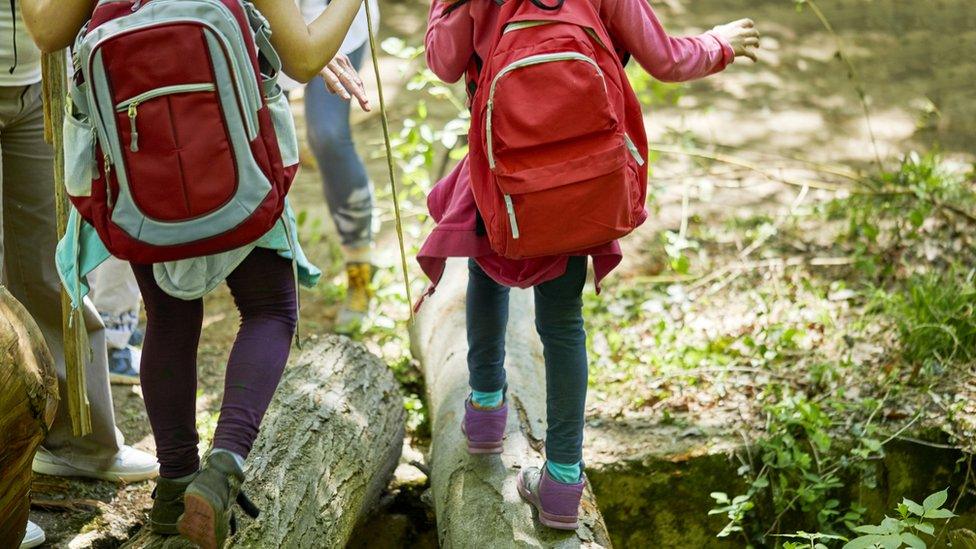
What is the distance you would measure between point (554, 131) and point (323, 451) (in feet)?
4.01

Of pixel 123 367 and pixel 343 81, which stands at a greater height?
pixel 343 81

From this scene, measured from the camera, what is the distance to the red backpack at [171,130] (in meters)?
2.15

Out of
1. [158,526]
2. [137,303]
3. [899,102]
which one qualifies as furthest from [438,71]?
[899,102]

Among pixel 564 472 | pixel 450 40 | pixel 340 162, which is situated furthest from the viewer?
pixel 340 162

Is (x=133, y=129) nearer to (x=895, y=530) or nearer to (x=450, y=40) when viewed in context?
(x=450, y=40)

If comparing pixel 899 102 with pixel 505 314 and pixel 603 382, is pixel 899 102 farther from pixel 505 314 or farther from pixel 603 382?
pixel 505 314

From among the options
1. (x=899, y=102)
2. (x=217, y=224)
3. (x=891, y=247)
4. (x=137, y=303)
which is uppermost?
(x=217, y=224)

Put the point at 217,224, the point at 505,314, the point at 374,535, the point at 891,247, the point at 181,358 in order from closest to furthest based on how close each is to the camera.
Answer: the point at 217,224
the point at 181,358
the point at 505,314
the point at 374,535
the point at 891,247

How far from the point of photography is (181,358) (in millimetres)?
2488

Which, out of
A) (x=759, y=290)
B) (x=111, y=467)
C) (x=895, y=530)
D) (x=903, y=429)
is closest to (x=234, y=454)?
(x=111, y=467)

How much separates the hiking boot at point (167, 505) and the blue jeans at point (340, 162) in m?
2.17

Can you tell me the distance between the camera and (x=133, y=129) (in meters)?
2.17

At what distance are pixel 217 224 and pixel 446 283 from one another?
82.6 inches

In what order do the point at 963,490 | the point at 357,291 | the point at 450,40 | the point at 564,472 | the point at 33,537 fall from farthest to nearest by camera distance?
1. the point at 357,291
2. the point at 963,490
3. the point at 33,537
4. the point at 564,472
5. the point at 450,40
